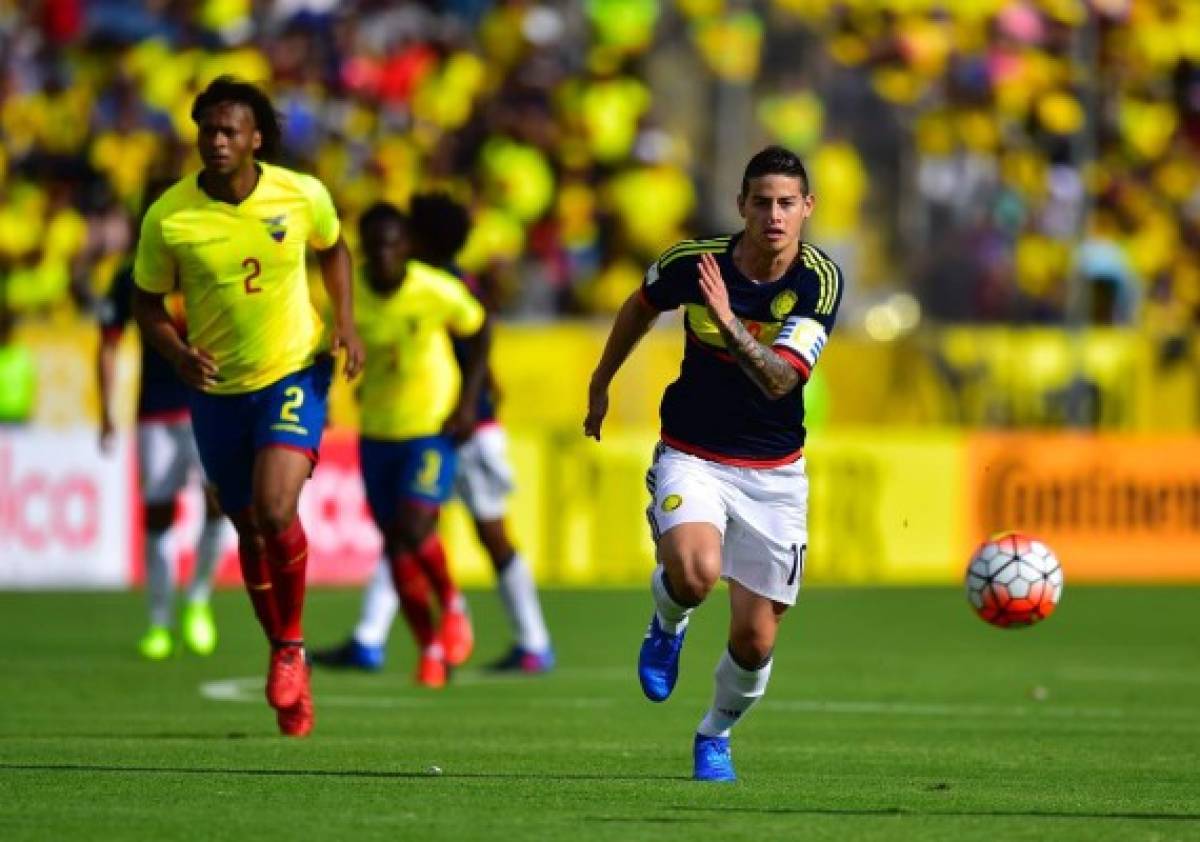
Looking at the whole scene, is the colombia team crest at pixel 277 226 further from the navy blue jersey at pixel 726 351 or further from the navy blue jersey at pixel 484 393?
the navy blue jersey at pixel 484 393

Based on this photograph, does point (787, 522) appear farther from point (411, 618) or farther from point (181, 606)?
point (181, 606)

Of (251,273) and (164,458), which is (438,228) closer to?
(164,458)

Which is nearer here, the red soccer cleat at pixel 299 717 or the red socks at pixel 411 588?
the red soccer cleat at pixel 299 717

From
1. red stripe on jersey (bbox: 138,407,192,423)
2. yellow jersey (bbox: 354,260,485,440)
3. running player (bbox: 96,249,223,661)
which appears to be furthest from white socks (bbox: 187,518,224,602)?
yellow jersey (bbox: 354,260,485,440)

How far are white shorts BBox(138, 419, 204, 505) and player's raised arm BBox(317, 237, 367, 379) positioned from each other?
16.4 feet

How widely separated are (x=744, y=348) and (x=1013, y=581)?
9.70 feet

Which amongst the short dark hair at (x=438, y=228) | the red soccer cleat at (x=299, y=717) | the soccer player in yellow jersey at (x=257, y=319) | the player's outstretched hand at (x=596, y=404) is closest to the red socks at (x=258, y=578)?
A: the soccer player in yellow jersey at (x=257, y=319)

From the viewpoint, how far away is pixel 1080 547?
2391 centimetres

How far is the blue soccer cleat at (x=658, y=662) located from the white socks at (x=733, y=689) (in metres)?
0.16

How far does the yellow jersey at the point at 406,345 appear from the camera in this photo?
13.9m

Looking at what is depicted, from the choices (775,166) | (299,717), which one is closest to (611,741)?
(299,717)

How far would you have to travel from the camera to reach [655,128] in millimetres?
26516

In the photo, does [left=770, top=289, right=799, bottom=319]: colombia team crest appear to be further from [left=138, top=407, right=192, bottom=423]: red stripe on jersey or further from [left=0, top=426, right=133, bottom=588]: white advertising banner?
[left=0, top=426, right=133, bottom=588]: white advertising banner

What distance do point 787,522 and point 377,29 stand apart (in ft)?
62.8
